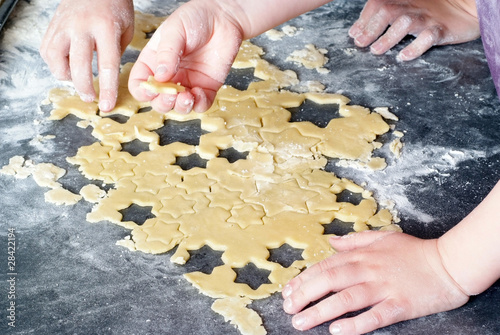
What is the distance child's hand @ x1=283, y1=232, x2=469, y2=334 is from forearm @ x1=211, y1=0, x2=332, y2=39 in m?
0.56

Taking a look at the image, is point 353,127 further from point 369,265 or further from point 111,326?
point 111,326

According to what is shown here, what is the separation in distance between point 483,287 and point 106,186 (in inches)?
29.2

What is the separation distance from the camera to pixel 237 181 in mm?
1390

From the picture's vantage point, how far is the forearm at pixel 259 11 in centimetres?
143

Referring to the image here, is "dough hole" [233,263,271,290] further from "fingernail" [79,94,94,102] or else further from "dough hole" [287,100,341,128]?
"fingernail" [79,94,94,102]

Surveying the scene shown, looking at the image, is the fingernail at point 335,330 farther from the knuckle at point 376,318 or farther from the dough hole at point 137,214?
the dough hole at point 137,214

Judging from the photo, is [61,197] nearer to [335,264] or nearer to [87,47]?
[87,47]

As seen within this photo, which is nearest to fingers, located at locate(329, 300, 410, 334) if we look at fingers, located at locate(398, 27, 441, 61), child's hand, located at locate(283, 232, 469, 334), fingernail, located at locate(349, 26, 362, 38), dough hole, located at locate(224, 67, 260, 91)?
child's hand, located at locate(283, 232, 469, 334)

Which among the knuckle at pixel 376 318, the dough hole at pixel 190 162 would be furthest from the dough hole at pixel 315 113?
the knuckle at pixel 376 318

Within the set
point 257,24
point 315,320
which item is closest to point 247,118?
point 257,24

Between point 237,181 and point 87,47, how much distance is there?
0.49 m

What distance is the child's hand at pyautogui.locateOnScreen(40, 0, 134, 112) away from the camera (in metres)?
1.55

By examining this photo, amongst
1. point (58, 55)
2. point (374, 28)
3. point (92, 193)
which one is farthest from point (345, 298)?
point (374, 28)

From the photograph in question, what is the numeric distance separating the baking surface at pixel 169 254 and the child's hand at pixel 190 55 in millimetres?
264
